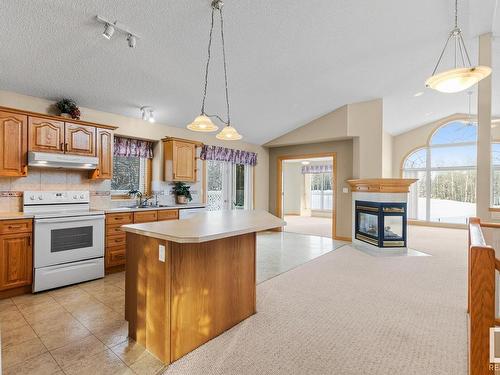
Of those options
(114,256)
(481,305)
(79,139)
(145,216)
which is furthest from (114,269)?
(481,305)

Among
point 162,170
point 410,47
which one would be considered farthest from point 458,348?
point 162,170

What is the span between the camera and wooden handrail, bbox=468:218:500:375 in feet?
3.57

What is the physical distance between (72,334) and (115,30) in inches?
117

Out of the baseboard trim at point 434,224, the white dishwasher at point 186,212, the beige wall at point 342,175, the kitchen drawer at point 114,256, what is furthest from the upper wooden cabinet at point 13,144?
the baseboard trim at point 434,224

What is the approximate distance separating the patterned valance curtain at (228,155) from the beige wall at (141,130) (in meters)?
0.14

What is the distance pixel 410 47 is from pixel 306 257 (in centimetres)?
375

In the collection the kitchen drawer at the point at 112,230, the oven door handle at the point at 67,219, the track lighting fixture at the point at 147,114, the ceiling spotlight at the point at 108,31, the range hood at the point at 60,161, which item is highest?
the ceiling spotlight at the point at 108,31

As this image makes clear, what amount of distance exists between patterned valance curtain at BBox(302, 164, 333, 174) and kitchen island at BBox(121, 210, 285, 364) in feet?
29.3

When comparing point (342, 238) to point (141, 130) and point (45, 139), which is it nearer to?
point (141, 130)

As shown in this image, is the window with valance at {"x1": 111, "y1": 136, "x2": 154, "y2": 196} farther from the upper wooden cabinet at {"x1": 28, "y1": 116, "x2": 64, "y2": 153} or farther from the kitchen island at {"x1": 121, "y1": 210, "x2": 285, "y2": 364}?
the kitchen island at {"x1": 121, "y1": 210, "x2": 285, "y2": 364}

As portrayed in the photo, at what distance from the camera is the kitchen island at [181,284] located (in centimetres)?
190

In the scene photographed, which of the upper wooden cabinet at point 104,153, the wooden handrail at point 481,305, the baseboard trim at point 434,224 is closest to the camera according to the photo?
the wooden handrail at point 481,305

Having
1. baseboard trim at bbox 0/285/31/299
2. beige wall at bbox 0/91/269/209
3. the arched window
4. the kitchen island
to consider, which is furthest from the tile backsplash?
the arched window

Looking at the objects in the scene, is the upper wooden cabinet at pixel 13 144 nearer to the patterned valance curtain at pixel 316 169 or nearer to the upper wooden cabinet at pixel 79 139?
the upper wooden cabinet at pixel 79 139
